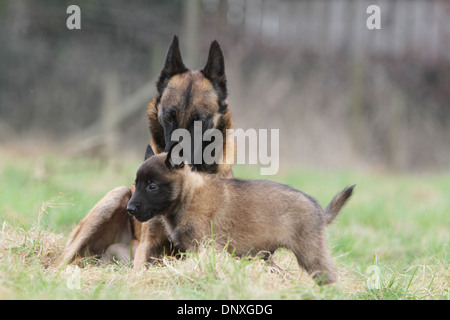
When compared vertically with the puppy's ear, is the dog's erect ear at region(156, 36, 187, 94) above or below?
above

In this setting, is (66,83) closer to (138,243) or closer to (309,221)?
(138,243)

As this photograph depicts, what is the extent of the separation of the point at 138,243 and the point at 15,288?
165cm

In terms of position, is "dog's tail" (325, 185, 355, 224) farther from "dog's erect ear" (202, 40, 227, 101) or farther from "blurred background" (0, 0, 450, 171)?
"blurred background" (0, 0, 450, 171)

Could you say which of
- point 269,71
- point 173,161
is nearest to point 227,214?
point 173,161

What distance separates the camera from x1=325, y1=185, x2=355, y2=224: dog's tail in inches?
201

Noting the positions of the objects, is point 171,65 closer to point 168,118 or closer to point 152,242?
point 168,118

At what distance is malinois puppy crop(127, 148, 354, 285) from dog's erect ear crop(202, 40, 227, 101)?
3.26 feet

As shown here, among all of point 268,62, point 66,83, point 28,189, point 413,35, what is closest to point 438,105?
point 413,35

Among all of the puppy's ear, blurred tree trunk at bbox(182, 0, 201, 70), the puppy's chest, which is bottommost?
the puppy's chest

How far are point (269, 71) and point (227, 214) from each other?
1091 centimetres

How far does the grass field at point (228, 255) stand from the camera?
4.06 metres

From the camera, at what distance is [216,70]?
5.57m

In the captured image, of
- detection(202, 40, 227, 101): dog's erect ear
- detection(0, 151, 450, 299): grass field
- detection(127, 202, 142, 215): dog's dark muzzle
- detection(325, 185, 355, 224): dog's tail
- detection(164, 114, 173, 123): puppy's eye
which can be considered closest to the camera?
detection(0, 151, 450, 299): grass field

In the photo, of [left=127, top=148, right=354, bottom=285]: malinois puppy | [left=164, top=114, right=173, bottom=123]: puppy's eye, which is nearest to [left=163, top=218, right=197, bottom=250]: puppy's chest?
[left=127, top=148, right=354, bottom=285]: malinois puppy
